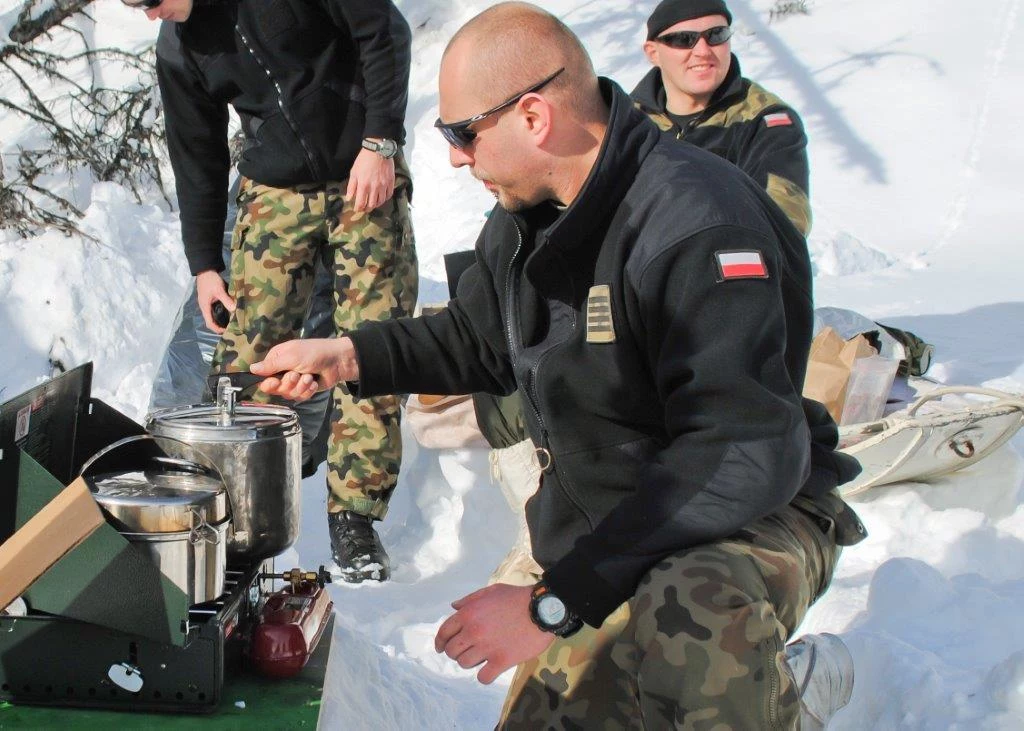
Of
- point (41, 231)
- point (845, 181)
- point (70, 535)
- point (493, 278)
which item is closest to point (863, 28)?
point (845, 181)

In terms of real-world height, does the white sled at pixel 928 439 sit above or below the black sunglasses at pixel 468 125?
below

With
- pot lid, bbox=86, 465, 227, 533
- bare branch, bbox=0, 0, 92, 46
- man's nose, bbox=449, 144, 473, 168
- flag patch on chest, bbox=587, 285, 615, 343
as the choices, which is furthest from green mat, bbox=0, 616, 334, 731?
bare branch, bbox=0, 0, 92, 46

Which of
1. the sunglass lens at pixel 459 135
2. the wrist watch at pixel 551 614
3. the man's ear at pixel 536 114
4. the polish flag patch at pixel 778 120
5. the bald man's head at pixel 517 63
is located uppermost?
the bald man's head at pixel 517 63

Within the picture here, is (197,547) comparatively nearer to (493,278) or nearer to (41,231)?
(493,278)

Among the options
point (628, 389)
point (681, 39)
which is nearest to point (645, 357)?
point (628, 389)

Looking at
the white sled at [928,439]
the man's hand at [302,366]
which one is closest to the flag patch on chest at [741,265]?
the man's hand at [302,366]

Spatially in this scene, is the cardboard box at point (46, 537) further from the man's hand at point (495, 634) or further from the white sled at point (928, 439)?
the white sled at point (928, 439)

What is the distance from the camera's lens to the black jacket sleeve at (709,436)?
182 centimetres

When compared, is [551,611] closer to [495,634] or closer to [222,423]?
[495,634]

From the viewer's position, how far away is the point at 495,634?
189cm

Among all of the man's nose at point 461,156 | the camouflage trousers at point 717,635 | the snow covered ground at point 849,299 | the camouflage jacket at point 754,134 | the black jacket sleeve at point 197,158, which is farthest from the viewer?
the camouflage jacket at point 754,134

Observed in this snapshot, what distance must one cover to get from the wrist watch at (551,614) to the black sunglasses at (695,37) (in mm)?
2876

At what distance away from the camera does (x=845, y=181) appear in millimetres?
10102

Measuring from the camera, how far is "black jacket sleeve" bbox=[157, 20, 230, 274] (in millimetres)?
3906
